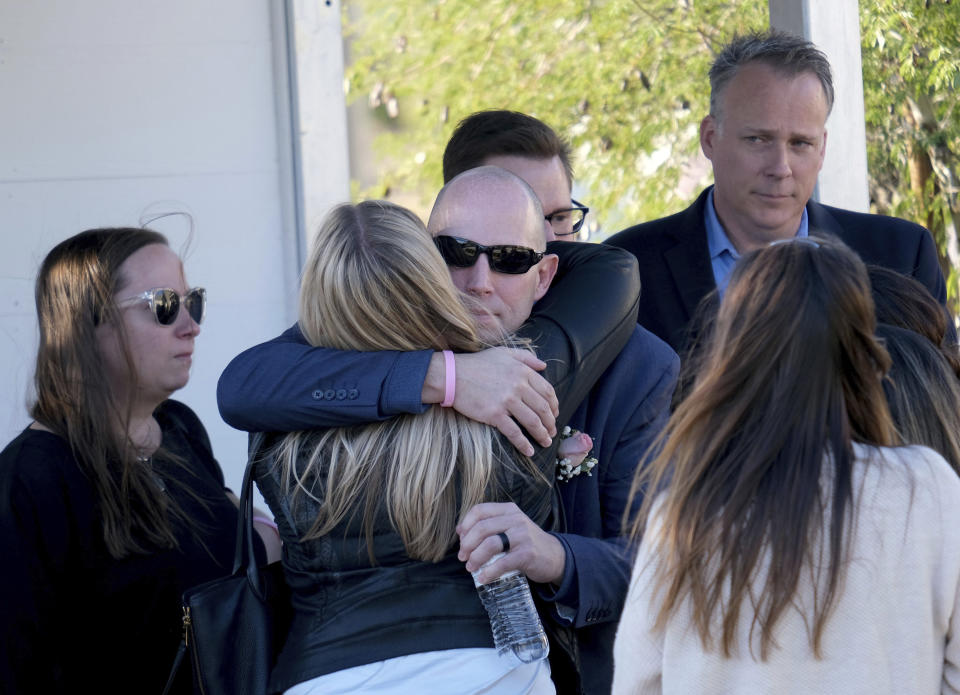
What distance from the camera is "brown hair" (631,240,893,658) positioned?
1505 mm

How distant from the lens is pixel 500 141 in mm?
3080

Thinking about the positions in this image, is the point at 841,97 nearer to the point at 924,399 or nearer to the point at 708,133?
the point at 708,133

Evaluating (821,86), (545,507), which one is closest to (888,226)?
(821,86)

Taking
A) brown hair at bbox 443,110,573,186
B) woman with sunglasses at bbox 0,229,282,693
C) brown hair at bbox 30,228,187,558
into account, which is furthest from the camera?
brown hair at bbox 443,110,573,186

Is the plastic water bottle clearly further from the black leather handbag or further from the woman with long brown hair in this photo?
the black leather handbag

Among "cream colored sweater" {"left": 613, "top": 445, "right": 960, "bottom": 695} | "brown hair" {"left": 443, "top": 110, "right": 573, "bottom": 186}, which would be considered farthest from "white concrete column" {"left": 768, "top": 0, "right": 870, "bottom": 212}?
"cream colored sweater" {"left": 613, "top": 445, "right": 960, "bottom": 695}

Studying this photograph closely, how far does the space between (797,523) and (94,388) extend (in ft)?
5.71

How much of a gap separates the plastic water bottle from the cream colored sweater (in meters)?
0.35

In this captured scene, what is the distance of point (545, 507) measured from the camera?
1.94m

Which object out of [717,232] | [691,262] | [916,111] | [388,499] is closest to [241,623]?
[388,499]

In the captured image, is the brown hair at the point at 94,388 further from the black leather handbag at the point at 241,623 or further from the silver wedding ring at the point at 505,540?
the silver wedding ring at the point at 505,540

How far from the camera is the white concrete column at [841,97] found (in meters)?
4.00

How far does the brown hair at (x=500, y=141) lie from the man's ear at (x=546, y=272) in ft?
2.72

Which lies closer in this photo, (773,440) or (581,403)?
(773,440)
